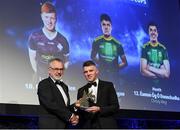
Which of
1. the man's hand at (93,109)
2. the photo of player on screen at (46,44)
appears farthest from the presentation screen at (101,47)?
the man's hand at (93,109)

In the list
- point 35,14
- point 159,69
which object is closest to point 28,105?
point 35,14

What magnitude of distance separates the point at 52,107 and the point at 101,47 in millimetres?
1426

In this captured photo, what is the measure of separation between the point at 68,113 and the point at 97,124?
0.78ft

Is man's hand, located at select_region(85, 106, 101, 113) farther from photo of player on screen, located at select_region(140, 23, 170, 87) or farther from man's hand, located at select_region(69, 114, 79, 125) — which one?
photo of player on screen, located at select_region(140, 23, 170, 87)

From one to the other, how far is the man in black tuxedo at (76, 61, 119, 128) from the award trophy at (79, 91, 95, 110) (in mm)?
20

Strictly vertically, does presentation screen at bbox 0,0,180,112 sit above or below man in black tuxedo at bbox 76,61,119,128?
above

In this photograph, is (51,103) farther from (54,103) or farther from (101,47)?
(101,47)

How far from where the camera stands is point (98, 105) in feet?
9.32

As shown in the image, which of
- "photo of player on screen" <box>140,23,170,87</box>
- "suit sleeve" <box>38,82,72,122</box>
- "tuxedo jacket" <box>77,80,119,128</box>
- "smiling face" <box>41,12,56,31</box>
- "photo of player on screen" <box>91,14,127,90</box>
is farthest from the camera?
"photo of player on screen" <box>140,23,170,87</box>

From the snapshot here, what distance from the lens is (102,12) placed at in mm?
4129

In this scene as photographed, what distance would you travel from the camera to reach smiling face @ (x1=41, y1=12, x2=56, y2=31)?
12.3 ft

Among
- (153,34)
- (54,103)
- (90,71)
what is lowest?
(54,103)

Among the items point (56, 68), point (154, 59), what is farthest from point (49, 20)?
point (154, 59)

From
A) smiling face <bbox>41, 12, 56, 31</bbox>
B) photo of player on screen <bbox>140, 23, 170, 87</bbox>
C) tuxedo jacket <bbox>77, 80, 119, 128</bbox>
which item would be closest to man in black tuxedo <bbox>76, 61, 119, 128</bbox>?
tuxedo jacket <bbox>77, 80, 119, 128</bbox>
